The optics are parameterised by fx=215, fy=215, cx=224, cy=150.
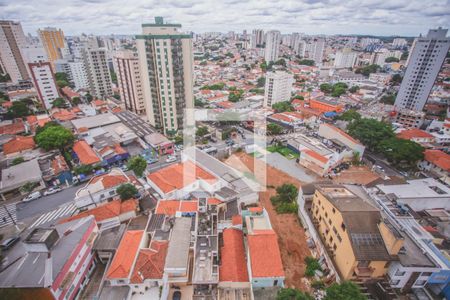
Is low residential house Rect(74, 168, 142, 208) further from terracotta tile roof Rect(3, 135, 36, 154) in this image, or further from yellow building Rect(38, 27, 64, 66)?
Answer: yellow building Rect(38, 27, 64, 66)

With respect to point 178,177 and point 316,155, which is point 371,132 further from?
point 178,177

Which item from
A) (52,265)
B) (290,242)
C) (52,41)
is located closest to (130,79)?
(52,265)

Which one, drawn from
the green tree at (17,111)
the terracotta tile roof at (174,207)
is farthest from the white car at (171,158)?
the green tree at (17,111)

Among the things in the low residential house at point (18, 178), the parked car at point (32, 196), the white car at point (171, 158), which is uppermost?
the low residential house at point (18, 178)

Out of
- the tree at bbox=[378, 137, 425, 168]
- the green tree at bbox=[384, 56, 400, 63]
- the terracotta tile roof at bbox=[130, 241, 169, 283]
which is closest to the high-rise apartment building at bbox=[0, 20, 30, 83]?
the terracotta tile roof at bbox=[130, 241, 169, 283]

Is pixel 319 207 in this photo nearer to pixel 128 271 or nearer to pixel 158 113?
pixel 128 271

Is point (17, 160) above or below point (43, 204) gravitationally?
above

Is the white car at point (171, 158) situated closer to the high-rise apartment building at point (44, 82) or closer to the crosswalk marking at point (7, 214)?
the crosswalk marking at point (7, 214)
